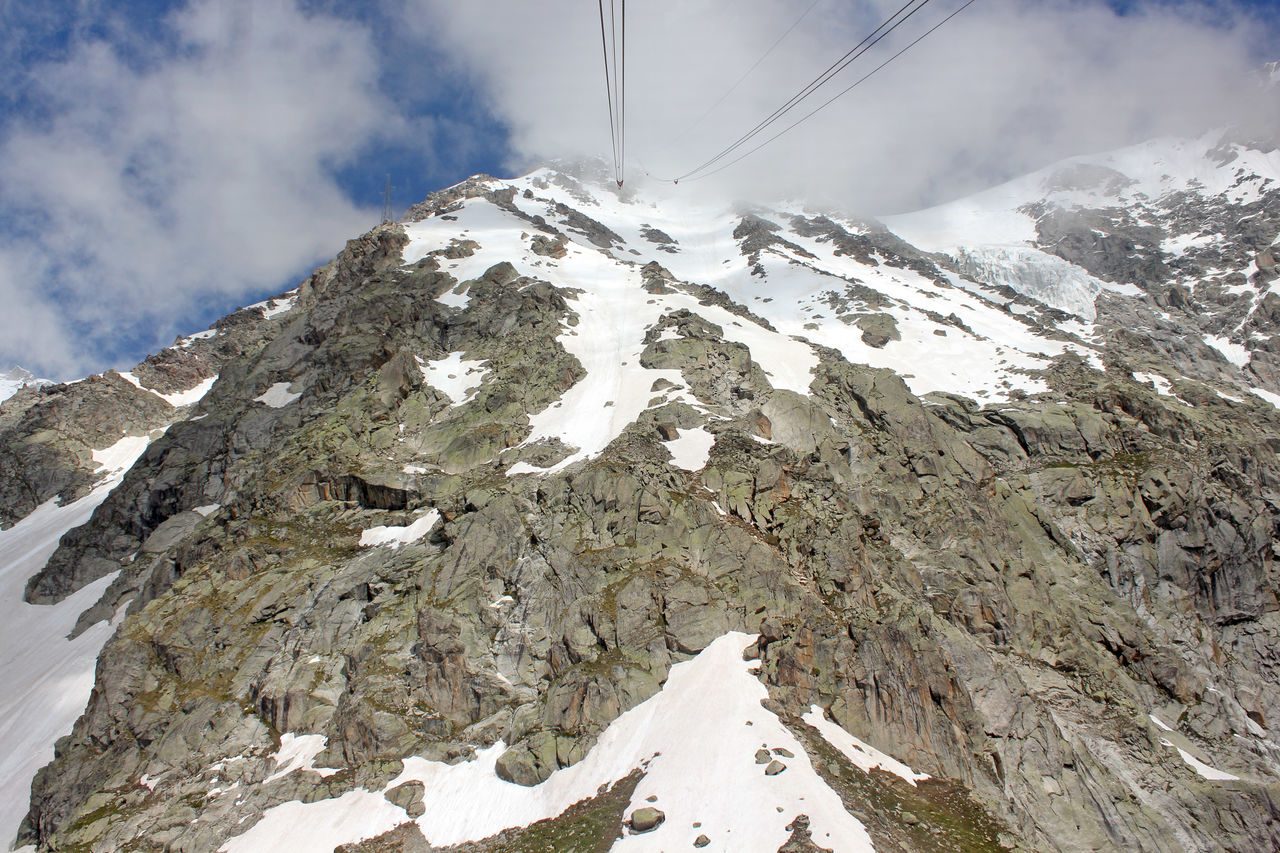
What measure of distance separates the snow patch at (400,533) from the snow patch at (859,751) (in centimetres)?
1992

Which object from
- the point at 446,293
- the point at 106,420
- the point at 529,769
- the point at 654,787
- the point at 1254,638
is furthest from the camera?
the point at 106,420

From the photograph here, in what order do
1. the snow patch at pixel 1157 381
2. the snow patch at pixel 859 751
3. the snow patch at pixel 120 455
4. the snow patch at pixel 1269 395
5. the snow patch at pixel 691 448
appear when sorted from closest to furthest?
1. the snow patch at pixel 859 751
2. the snow patch at pixel 691 448
3. the snow patch at pixel 1157 381
4. the snow patch at pixel 120 455
5. the snow patch at pixel 1269 395

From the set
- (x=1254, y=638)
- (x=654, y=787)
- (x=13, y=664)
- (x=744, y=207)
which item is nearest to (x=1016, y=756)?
(x=654, y=787)

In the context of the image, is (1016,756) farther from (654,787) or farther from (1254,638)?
(1254,638)

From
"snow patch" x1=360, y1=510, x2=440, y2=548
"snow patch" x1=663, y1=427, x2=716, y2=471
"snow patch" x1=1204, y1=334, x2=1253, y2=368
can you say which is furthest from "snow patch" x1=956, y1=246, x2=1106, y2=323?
"snow patch" x1=360, y1=510, x2=440, y2=548

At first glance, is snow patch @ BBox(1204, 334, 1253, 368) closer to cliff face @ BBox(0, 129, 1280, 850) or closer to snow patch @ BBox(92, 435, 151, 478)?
cliff face @ BBox(0, 129, 1280, 850)

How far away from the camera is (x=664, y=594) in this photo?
84.5 feet

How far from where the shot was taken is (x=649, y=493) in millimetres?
29922

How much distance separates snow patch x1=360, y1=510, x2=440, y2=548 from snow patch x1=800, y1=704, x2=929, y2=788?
65.4 ft

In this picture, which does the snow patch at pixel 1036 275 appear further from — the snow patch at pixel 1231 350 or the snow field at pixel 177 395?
the snow field at pixel 177 395

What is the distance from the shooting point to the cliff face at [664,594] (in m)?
20.1

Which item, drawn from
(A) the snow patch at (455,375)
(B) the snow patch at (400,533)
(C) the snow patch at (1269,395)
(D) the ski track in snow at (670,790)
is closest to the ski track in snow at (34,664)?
(B) the snow patch at (400,533)

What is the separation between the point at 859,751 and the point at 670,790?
648cm

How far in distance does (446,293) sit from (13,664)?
126 feet
